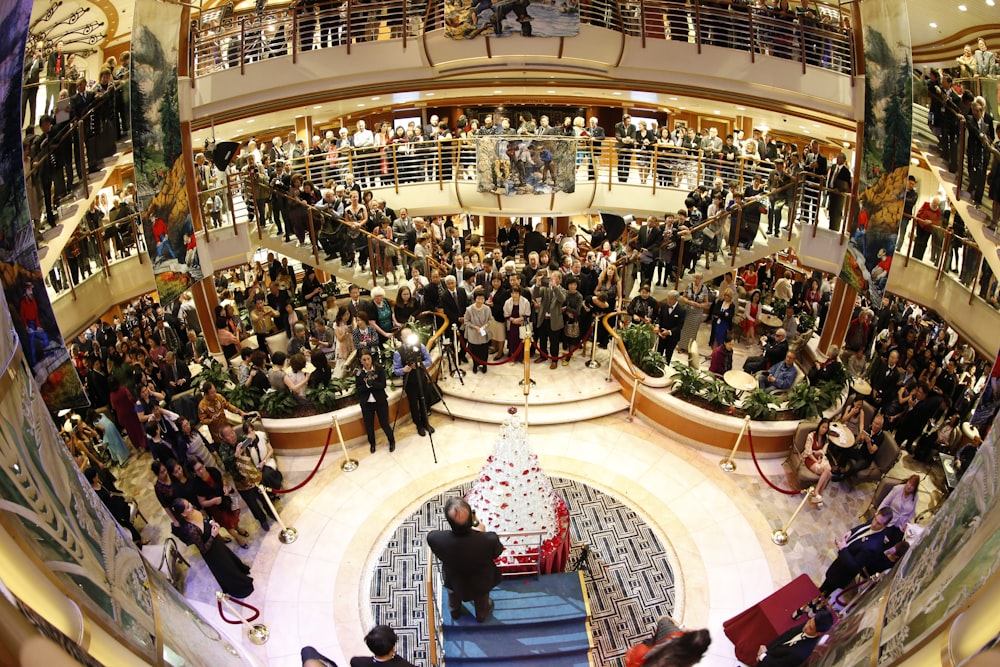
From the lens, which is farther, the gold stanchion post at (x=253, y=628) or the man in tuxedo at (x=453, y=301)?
the man in tuxedo at (x=453, y=301)

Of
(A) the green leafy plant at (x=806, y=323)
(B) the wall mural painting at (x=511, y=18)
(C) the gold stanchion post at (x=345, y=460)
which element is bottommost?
(C) the gold stanchion post at (x=345, y=460)

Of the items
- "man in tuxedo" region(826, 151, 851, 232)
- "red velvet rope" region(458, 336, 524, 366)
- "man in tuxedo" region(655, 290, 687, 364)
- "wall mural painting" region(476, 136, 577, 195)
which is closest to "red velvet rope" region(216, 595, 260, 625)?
"red velvet rope" region(458, 336, 524, 366)

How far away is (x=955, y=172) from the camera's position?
6.50 m

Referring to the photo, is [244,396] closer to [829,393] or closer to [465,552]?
[465,552]

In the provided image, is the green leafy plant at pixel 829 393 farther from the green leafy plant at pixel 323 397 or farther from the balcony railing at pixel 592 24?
the green leafy plant at pixel 323 397

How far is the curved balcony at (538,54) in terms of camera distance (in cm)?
1087

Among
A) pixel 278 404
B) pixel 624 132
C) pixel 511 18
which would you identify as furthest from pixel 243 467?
pixel 624 132

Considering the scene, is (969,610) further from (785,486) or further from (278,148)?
(278,148)

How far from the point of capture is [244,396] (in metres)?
7.98

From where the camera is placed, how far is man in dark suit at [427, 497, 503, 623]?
4.56m

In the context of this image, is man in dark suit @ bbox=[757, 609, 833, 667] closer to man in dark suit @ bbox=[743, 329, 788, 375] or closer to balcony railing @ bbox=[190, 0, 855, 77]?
man in dark suit @ bbox=[743, 329, 788, 375]

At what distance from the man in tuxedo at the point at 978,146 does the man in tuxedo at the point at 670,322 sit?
364 centimetres

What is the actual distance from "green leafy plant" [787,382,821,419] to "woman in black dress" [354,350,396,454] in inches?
193

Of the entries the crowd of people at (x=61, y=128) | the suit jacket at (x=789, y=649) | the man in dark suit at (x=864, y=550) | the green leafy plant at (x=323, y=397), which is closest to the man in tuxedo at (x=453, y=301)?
the green leafy plant at (x=323, y=397)
